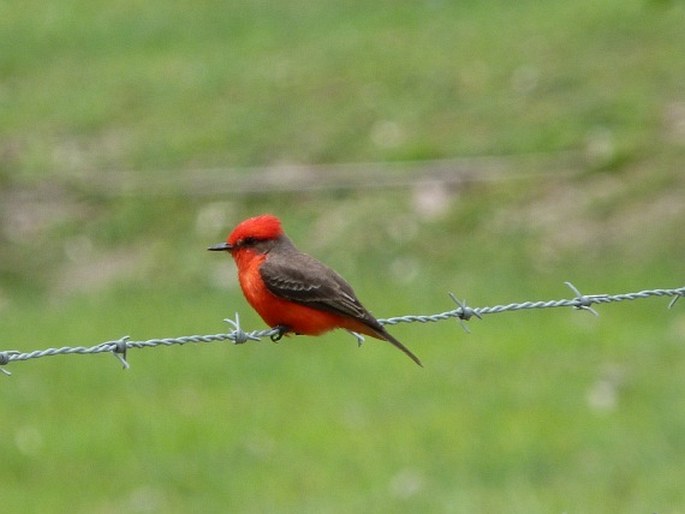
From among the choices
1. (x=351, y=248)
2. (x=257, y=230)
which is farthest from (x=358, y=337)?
(x=351, y=248)

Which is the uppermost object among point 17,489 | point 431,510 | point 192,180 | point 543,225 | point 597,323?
point 192,180

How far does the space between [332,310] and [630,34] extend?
10.8 meters

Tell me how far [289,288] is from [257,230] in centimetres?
25

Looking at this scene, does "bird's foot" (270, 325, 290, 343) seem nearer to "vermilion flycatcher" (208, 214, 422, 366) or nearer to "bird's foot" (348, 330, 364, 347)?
"vermilion flycatcher" (208, 214, 422, 366)

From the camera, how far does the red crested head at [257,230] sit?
18.1ft

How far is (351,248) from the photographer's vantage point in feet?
41.5

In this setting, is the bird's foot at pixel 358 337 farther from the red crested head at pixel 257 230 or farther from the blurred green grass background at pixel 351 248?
the blurred green grass background at pixel 351 248

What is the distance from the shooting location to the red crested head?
5523 mm

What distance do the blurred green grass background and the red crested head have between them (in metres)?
2.41

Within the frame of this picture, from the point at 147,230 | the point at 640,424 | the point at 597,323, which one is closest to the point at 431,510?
the point at 640,424

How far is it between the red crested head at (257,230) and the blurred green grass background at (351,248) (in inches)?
94.8

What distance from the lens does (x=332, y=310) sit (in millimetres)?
5430

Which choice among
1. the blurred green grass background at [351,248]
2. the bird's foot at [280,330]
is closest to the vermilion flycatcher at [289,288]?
the bird's foot at [280,330]

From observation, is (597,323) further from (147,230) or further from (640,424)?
(147,230)
